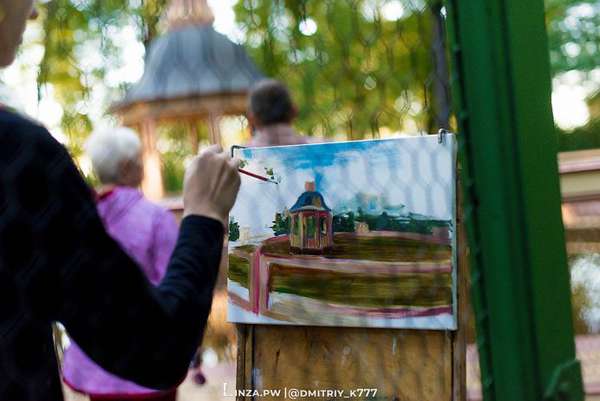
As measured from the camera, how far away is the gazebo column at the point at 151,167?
336 centimetres

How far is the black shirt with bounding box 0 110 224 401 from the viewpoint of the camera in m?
0.92

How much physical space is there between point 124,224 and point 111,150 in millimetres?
273

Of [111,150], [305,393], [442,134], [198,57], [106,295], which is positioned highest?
[198,57]

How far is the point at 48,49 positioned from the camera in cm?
160

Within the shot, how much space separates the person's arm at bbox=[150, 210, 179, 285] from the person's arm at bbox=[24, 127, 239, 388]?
144 centimetres

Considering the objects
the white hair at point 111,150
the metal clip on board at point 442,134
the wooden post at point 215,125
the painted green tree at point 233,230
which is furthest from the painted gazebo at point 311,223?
the wooden post at point 215,125

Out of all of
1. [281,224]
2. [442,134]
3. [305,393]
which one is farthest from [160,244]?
[442,134]

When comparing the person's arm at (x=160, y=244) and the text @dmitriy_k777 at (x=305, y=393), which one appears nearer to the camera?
the text @dmitriy_k777 at (x=305, y=393)

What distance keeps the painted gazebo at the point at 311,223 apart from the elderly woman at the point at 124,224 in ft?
1.78

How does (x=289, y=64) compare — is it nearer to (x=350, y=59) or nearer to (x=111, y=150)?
(x=350, y=59)

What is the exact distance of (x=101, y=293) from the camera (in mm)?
953

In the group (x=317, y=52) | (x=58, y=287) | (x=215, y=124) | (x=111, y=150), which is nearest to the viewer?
(x=58, y=287)

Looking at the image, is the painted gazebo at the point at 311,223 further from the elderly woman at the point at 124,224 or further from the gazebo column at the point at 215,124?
the gazebo column at the point at 215,124

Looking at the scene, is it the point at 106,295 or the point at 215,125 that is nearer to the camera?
the point at 106,295
